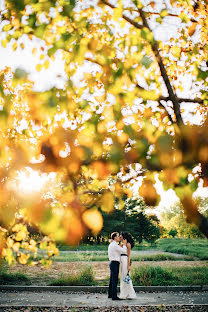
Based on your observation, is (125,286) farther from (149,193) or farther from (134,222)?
(134,222)

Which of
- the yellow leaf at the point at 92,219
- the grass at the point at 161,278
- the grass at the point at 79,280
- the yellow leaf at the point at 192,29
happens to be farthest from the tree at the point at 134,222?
the yellow leaf at the point at 92,219

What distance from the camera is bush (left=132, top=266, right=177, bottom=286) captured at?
34.3ft

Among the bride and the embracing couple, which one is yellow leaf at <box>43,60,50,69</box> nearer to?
the embracing couple

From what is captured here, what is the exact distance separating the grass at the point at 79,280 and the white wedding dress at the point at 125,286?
70.2 inches

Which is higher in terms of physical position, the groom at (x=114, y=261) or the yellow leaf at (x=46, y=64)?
the yellow leaf at (x=46, y=64)

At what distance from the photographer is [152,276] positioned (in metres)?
11.0

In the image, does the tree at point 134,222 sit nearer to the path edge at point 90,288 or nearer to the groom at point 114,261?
the path edge at point 90,288

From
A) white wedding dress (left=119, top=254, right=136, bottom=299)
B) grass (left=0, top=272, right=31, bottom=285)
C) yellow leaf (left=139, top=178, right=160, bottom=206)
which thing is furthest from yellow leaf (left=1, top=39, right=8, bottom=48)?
grass (left=0, top=272, right=31, bottom=285)

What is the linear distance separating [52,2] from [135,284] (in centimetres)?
938

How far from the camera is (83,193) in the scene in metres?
3.15

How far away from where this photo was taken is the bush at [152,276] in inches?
412

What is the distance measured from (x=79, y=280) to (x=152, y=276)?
242 cm

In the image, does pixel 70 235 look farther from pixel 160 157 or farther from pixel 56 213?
pixel 160 157

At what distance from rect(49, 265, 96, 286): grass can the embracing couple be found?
1751 millimetres
